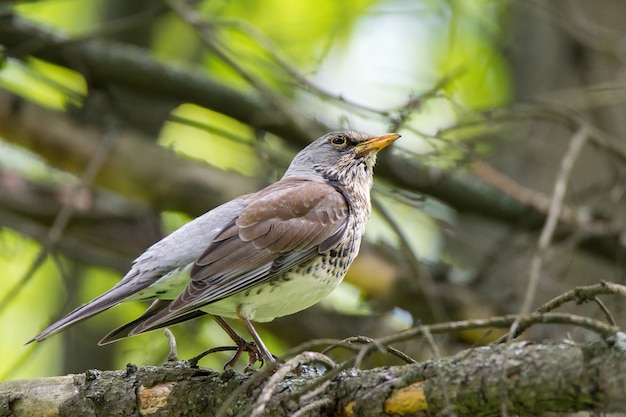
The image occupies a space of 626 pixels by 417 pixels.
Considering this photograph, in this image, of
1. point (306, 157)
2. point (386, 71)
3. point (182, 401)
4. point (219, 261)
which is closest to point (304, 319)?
point (306, 157)

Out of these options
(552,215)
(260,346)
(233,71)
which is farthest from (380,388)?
(233,71)

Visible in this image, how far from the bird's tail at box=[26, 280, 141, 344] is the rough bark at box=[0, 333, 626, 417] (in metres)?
0.23

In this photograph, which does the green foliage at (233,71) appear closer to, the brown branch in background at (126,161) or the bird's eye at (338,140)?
the brown branch in background at (126,161)

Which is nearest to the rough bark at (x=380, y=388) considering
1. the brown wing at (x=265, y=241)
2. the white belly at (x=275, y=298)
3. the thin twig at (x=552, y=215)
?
the brown wing at (x=265, y=241)

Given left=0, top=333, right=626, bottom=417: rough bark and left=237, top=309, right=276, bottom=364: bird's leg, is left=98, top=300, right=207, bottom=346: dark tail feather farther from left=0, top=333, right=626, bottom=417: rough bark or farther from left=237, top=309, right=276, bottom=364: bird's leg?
left=237, top=309, right=276, bottom=364: bird's leg

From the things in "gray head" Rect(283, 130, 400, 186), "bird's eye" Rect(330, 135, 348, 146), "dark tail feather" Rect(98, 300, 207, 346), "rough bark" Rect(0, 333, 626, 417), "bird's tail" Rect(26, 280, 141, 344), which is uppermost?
"bird's eye" Rect(330, 135, 348, 146)

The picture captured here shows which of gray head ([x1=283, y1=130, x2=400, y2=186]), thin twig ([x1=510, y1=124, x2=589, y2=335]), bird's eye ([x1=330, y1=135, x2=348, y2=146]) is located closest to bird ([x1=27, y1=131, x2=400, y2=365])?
gray head ([x1=283, y1=130, x2=400, y2=186])

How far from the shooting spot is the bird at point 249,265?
4.14m

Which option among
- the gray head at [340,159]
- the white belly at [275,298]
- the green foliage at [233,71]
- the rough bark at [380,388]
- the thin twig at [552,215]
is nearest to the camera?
the rough bark at [380,388]

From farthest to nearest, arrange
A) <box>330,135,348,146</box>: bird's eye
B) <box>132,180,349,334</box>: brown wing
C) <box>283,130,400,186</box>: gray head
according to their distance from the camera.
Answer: <box>330,135,348,146</box>: bird's eye, <box>283,130,400,186</box>: gray head, <box>132,180,349,334</box>: brown wing

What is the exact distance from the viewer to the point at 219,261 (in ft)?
14.2

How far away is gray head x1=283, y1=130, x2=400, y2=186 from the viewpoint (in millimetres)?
5738

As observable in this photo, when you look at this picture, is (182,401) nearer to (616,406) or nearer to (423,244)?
(616,406)

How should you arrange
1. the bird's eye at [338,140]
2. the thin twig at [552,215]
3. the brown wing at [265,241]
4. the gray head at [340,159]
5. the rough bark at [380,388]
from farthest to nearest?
the bird's eye at [338,140], the gray head at [340,159], the thin twig at [552,215], the brown wing at [265,241], the rough bark at [380,388]
